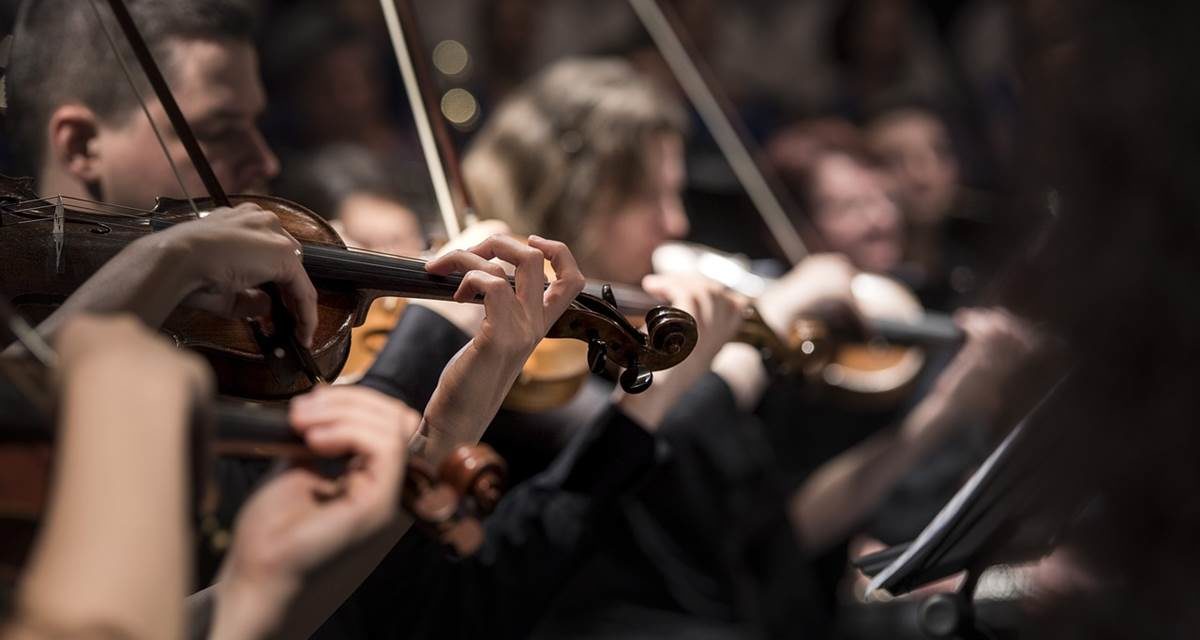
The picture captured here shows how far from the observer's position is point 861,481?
1938 millimetres

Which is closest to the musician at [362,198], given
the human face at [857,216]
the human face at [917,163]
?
the human face at [857,216]

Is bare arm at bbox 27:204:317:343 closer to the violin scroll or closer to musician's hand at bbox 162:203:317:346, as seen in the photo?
musician's hand at bbox 162:203:317:346

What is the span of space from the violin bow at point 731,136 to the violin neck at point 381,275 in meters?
1.11

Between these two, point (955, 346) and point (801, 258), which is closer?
point (955, 346)

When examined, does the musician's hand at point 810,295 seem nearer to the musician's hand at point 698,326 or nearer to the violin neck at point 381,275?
the musician's hand at point 698,326

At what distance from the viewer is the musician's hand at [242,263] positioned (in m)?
0.67

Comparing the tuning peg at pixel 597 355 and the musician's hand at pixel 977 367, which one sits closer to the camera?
the tuning peg at pixel 597 355

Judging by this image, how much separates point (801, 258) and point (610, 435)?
1.08 meters

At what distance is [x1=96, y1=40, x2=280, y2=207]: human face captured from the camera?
813 millimetres

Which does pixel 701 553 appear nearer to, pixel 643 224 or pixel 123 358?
pixel 643 224

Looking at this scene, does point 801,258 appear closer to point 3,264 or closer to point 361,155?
point 361,155

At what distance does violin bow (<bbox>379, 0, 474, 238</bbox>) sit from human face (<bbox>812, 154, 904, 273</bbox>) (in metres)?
1.14

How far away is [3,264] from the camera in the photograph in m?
0.72

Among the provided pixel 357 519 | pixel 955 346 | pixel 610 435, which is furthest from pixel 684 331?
pixel 955 346
